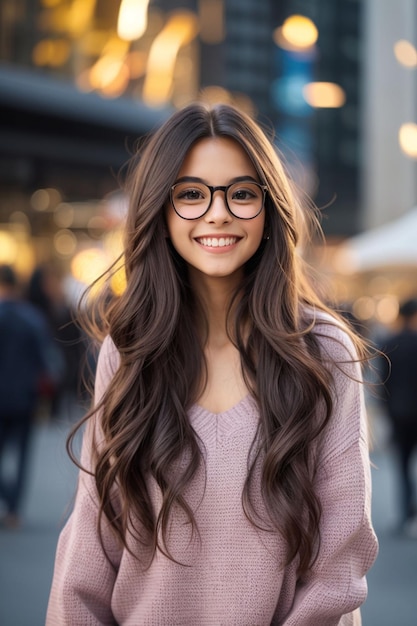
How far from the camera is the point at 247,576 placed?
2381 millimetres

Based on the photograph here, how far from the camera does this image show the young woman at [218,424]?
238 centimetres

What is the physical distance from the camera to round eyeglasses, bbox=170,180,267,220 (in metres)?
2.49

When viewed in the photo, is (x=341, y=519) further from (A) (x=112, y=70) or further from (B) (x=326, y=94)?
(B) (x=326, y=94)

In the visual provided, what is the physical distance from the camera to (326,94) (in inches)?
1939

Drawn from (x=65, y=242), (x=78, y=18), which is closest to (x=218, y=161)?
(x=78, y=18)

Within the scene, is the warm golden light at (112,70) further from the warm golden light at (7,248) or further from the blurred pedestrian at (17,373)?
the blurred pedestrian at (17,373)

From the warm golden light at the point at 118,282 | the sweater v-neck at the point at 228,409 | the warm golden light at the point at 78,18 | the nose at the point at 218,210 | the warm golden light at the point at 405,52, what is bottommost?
the sweater v-neck at the point at 228,409

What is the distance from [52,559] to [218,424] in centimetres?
489

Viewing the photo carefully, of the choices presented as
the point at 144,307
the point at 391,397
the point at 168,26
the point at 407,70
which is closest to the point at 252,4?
the point at 407,70

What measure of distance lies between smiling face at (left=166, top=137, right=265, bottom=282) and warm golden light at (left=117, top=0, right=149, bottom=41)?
1639 centimetres

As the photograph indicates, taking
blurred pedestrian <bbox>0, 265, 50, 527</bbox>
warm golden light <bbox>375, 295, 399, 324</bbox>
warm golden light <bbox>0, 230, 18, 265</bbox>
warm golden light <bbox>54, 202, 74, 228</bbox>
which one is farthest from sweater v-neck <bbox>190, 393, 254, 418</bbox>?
warm golden light <bbox>375, 295, 399, 324</bbox>

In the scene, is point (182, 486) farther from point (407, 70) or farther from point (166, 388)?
point (407, 70)

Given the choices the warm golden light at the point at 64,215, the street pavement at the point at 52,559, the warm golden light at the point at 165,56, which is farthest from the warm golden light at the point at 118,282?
the warm golden light at the point at 64,215

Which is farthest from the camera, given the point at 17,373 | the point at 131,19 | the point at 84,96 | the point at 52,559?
the point at 131,19
